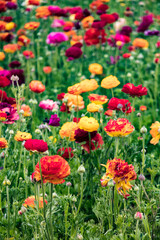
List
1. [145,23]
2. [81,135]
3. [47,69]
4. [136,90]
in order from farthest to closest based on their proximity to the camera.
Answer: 1. [145,23]
2. [47,69]
3. [136,90]
4. [81,135]

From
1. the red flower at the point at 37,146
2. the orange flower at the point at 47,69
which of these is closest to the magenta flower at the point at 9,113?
the red flower at the point at 37,146

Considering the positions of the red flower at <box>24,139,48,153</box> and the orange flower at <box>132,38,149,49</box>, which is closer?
the red flower at <box>24,139,48,153</box>

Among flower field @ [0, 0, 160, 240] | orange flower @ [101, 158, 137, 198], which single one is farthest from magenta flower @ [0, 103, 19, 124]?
orange flower @ [101, 158, 137, 198]

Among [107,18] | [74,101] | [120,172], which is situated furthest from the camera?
[107,18]

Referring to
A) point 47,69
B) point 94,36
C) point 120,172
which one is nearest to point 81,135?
point 120,172

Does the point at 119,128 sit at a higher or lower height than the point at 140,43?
higher

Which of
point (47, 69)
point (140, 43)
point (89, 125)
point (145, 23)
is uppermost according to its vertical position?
point (89, 125)

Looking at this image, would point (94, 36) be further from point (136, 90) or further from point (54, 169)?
point (54, 169)

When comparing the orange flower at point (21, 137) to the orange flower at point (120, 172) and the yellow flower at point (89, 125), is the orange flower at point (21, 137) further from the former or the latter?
the orange flower at point (120, 172)

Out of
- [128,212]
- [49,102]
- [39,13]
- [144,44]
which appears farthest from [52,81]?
[128,212]

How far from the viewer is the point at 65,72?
3.91m

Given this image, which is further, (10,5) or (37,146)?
(10,5)

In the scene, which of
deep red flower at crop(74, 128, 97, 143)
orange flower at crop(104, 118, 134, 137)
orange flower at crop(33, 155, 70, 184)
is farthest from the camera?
deep red flower at crop(74, 128, 97, 143)

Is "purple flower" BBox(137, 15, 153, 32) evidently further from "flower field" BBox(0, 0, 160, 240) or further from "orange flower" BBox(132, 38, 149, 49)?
"flower field" BBox(0, 0, 160, 240)
